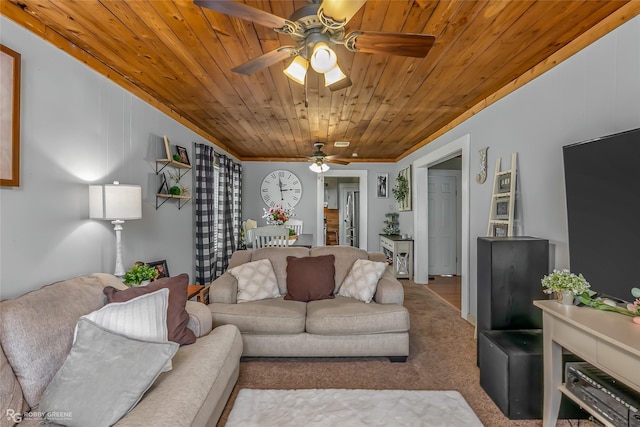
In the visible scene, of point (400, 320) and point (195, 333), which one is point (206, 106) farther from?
point (400, 320)

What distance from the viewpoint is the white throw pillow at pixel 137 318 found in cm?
150

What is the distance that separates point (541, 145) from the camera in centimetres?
234

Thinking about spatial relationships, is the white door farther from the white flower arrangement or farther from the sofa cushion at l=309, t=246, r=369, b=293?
the white flower arrangement

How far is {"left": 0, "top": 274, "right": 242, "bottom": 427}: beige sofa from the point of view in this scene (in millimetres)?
1230

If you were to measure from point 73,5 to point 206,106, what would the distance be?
5.37ft

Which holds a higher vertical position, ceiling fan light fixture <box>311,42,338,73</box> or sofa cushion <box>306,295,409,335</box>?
ceiling fan light fixture <box>311,42,338,73</box>

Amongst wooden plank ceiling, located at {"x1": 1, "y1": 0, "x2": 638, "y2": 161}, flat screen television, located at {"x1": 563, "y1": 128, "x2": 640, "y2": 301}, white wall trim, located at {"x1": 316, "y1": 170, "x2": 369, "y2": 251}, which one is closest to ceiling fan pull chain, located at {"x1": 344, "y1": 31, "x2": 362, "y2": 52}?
wooden plank ceiling, located at {"x1": 1, "y1": 0, "x2": 638, "y2": 161}

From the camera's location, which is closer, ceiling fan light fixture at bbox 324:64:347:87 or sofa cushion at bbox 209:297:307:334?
ceiling fan light fixture at bbox 324:64:347:87

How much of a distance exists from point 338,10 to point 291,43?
86cm

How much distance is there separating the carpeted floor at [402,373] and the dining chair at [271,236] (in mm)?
1527

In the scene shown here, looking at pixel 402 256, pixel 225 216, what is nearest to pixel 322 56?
pixel 225 216

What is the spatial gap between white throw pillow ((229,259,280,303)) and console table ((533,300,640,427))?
2.11 metres

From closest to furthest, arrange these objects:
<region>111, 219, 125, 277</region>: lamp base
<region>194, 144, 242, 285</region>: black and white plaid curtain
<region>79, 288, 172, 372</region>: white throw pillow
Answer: <region>79, 288, 172, 372</region>: white throw pillow
<region>111, 219, 125, 277</region>: lamp base
<region>194, 144, 242, 285</region>: black and white plaid curtain

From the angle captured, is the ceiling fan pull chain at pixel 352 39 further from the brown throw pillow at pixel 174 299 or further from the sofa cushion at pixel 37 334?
the sofa cushion at pixel 37 334
